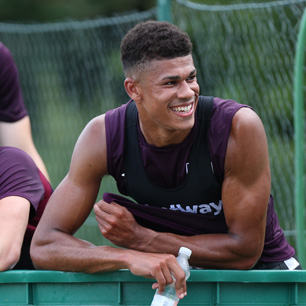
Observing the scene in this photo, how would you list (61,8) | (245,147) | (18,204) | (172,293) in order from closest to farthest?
1. (172,293)
2. (245,147)
3. (18,204)
4. (61,8)

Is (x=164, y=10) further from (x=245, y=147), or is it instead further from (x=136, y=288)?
(x=136, y=288)

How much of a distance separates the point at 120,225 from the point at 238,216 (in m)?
0.49

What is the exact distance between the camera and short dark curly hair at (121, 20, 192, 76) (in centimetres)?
300

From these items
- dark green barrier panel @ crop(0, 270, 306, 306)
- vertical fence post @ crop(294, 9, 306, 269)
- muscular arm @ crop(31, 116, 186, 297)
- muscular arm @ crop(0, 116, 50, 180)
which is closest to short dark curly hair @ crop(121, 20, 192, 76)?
muscular arm @ crop(31, 116, 186, 297)

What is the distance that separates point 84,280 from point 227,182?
2.39ft

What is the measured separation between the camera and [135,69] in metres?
3.10

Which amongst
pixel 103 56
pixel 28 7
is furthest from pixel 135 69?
pixel 28 7

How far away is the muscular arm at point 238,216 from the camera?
292 cm

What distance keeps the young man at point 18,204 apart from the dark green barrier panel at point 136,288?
0.44 metres

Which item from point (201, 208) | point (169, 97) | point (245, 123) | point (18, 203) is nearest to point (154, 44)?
point (169, 97)

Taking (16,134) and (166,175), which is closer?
(166,175)

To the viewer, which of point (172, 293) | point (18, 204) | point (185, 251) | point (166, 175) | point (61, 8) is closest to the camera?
point (172, 293)

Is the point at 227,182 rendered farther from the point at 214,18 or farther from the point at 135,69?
the point at 214,18

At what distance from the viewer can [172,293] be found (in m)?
2.59
